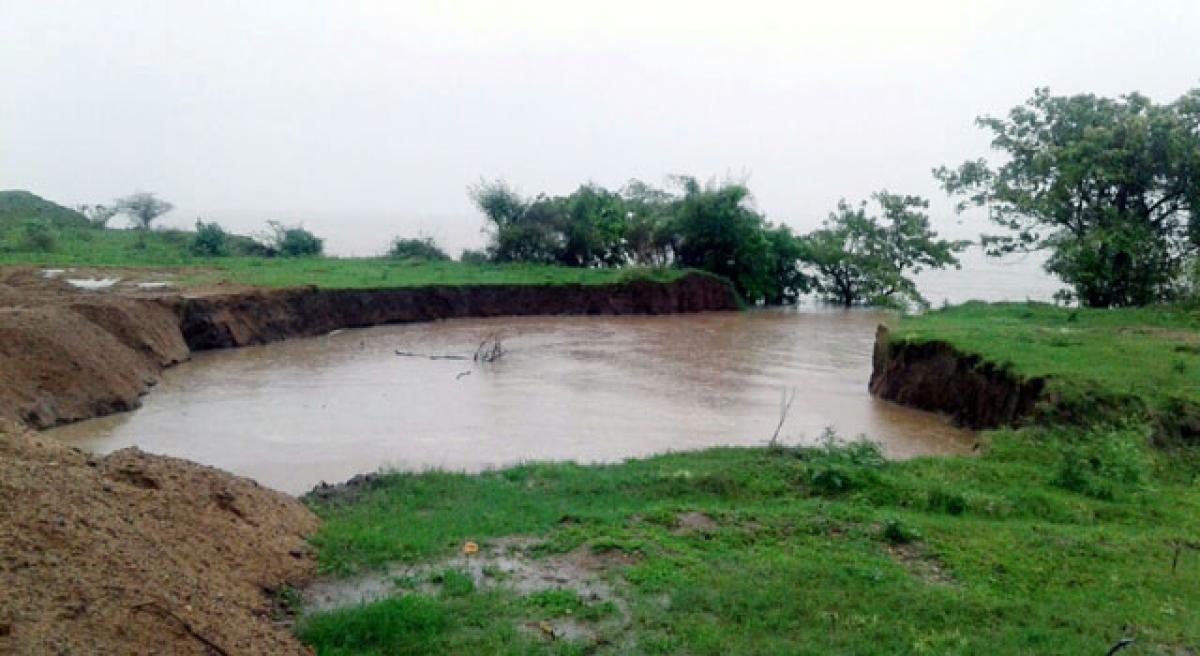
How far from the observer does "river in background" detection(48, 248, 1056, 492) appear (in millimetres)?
12773

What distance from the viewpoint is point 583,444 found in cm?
1310

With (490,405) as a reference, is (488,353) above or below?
above

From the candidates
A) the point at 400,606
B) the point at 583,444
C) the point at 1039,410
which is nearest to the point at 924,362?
the point at 1039,410

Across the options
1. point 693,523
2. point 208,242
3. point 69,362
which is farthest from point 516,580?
point 208,242

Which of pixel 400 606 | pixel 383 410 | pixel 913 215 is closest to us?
pixel 400 606

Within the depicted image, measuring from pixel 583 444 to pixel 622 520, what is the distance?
202 inches

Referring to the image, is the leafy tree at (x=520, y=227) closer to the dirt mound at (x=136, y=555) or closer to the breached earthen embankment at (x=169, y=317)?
the breached earthen embankment at (x=169, y=317)

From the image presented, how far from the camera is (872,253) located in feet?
115

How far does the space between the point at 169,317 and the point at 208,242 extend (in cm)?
1649

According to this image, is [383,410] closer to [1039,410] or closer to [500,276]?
[1039,410]

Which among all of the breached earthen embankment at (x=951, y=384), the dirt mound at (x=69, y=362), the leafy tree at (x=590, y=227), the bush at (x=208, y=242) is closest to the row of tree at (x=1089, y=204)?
the breached earthen embankment at (x=951, y=384)

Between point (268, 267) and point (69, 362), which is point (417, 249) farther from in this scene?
point (69, 362)

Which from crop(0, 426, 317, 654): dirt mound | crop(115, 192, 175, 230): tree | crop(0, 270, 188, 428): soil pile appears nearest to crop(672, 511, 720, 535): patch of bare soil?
crop(0, 426, 317, 654): dirt mound

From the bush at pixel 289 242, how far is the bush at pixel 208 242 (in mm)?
2757
